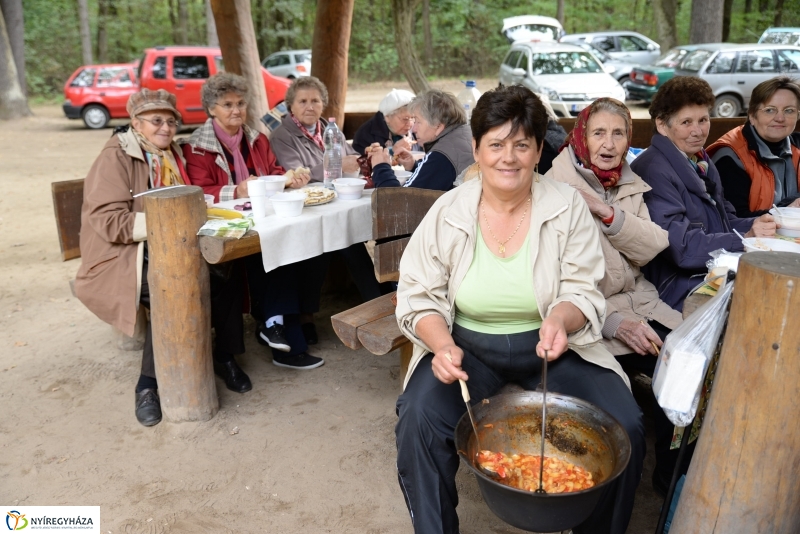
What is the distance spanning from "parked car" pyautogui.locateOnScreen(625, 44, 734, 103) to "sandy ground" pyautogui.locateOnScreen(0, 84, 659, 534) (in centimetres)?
1295

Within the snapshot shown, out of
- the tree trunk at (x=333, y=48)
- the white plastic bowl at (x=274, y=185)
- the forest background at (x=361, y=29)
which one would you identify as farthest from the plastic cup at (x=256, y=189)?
the forest background at (x=361, y=29)

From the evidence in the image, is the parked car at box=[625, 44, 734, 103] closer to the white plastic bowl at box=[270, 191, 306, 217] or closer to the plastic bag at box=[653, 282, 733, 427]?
the white plastic bowl at box=[270, 191, 306, 217]

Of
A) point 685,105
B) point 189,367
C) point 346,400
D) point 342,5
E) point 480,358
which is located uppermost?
point 342,5

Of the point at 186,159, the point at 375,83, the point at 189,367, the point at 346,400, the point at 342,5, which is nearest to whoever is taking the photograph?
the point at 189,367

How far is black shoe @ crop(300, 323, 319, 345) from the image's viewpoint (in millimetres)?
4180

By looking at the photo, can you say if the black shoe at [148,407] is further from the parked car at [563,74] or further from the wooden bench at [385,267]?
the parked car at [563,74]

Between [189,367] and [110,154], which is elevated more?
[110,154]

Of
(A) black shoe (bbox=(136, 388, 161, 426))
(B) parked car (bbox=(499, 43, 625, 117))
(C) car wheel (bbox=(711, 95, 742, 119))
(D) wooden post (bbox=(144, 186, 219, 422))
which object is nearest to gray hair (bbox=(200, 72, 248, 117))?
(D) wooden post (bbox=(144, 186, 219, 422))

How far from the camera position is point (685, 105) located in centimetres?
320

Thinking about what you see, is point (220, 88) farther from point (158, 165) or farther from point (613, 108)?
point (613, 108)

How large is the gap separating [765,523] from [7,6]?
19354mm

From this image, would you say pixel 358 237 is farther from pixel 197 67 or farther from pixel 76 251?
pixel 197 67

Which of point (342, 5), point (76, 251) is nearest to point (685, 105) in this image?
point (76, 251)

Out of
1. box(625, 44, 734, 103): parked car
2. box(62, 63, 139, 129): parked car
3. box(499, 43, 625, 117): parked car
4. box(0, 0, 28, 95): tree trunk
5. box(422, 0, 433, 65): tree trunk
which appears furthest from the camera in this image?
box(422, 0, 433, 65): tree trunk
